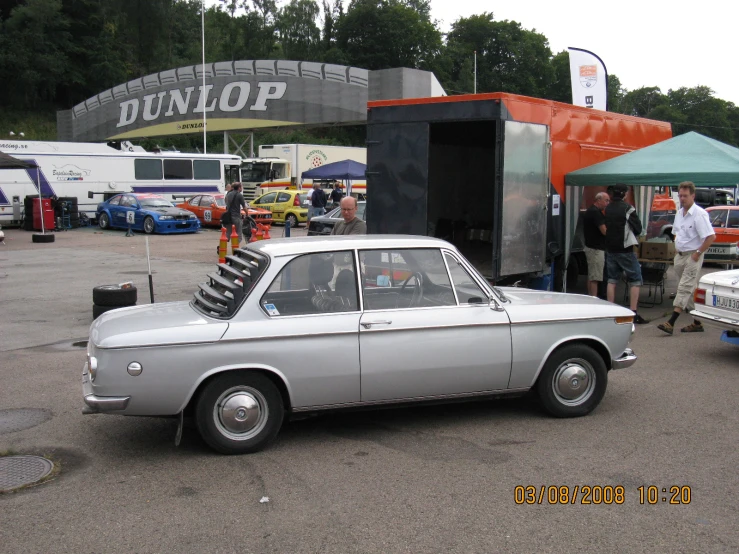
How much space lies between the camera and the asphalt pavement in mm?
4027

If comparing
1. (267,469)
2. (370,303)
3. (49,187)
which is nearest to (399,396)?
(370,303)

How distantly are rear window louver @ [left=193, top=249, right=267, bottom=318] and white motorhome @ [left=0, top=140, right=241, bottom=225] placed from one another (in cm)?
2504

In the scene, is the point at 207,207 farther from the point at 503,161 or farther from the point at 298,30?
the point at 298,30

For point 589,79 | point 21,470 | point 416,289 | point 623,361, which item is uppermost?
point 589,79

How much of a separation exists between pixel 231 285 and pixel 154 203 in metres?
23.6

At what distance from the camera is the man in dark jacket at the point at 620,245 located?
988cm

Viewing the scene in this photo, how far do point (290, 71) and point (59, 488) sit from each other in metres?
35.3

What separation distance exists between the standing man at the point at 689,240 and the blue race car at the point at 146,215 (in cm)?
2052

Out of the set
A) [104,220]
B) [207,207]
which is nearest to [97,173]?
[104,220]

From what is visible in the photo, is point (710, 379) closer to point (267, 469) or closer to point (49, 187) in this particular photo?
point (267, 469)

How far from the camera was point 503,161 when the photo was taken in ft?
30.7

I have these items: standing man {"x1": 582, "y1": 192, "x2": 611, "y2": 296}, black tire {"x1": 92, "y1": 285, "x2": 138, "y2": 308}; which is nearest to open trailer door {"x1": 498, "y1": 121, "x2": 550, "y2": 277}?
standing man {"x1": 582, "y1": 192, "x2": 611, "y2": 296}

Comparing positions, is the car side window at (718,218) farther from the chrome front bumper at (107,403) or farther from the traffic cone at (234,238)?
the chrome front bumper at (107,403)

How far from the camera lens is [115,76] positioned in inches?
2904
